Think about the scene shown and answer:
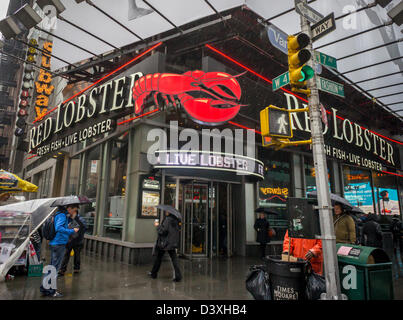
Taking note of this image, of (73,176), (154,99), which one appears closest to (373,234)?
(154,99)

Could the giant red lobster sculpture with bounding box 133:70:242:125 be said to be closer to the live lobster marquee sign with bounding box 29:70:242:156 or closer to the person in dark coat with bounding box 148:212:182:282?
the live lobster marquee sign with bounding box 29:70:242:156

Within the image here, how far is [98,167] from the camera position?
12766 millimetres

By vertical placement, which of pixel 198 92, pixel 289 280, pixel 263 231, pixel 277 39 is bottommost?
pixel 289 280

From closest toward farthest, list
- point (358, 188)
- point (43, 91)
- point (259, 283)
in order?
point (259, 283), point (358, 188), point (43, 91)

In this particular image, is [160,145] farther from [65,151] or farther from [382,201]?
[382,201]

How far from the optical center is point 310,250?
4234 mm

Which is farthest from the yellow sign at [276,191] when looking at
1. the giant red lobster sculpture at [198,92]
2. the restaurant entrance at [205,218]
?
the giant red lobster sculpture at [198,92]

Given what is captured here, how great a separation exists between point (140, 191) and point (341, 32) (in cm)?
842

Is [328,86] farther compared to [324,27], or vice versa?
[328,86]

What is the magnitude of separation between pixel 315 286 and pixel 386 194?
17268 millimetres

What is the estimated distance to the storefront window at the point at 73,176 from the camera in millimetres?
15644

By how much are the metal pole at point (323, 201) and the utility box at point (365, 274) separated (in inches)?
14.8

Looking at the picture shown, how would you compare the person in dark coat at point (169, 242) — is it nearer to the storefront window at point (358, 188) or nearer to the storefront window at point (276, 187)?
the storefront window at point (276, 187)

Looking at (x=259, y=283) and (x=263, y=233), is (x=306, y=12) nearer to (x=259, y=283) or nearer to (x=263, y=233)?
(x=259, y=283)
